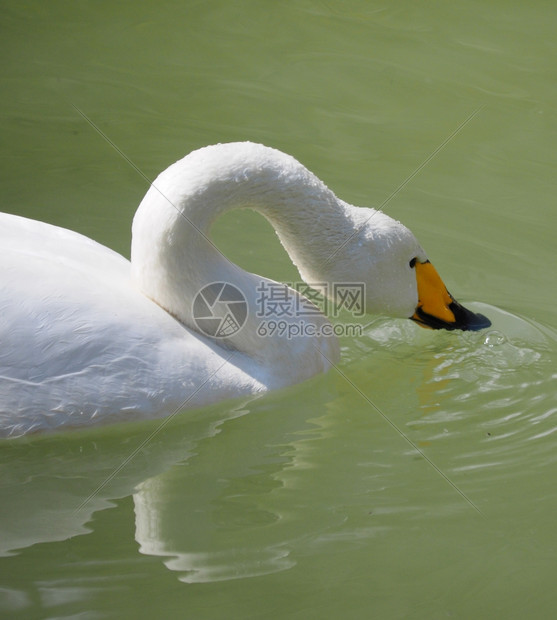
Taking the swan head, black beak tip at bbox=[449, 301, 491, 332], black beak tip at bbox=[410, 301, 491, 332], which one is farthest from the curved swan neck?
black beak tip at bbox=[449, 301, 491, 332]

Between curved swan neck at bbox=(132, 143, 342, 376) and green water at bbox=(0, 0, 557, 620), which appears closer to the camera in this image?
green water at bbox=(0, 0, 557, 620)

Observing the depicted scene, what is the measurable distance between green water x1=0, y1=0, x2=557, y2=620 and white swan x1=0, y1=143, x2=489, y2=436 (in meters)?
0.17

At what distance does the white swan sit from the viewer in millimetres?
3430

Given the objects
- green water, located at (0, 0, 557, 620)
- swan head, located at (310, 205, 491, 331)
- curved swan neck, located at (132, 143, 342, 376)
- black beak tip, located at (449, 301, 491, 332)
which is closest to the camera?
green water, located at (0, 0, 557, 620)

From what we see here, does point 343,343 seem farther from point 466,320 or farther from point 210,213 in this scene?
point 210,213

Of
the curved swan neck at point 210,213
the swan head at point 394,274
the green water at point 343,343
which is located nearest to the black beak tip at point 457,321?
the swan head at point 394,274

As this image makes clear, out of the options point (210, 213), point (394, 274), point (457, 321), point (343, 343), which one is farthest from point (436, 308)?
point (210, 213)

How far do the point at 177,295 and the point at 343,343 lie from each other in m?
1.07

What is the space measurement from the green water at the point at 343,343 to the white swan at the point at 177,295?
172mm

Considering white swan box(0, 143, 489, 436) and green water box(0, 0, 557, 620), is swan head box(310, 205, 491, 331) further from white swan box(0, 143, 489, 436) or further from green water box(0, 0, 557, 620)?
green water box(0, 0, 557, 620)

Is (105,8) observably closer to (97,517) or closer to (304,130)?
(304,130)

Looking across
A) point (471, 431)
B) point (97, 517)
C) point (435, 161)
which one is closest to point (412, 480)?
point (471, 431)

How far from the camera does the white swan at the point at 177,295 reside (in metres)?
3.43

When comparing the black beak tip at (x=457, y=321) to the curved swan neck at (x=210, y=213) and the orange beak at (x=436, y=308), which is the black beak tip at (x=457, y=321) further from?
the curved swan neck at (x=210, y=213)
